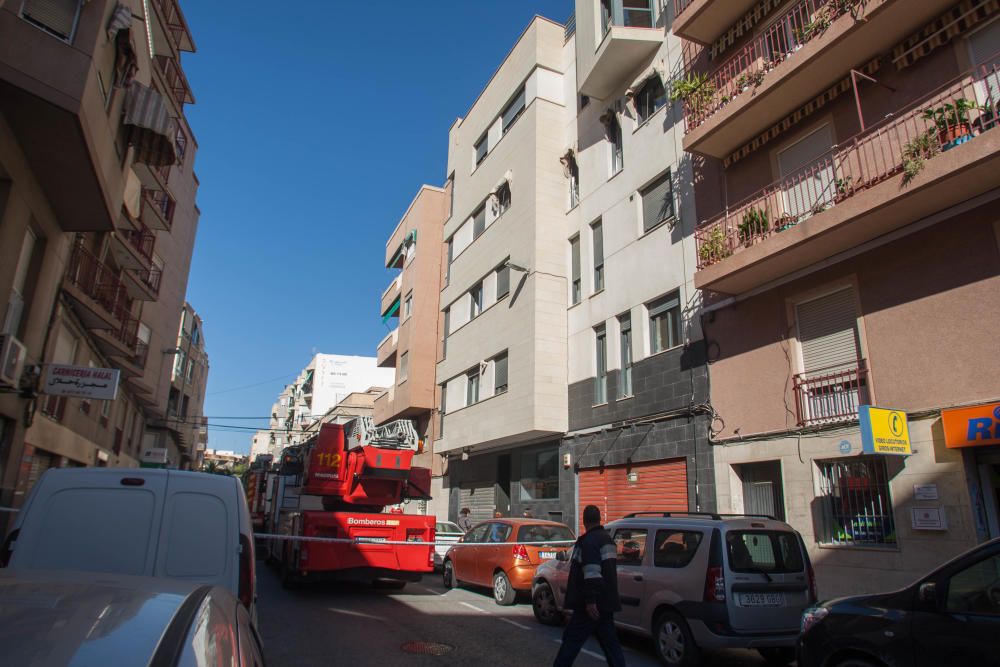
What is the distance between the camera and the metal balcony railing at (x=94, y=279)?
15094 millimetres

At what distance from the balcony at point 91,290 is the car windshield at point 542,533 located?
11191 mm

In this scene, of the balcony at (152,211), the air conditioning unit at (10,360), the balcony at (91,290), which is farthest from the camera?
the balcony at (152,211)

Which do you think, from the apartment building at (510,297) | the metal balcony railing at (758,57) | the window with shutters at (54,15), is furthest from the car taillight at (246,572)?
the apartment building at (510,297)

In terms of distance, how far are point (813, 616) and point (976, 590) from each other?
4.77ft

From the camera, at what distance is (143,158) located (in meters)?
15.5

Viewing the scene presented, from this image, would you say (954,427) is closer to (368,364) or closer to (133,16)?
(133,16)

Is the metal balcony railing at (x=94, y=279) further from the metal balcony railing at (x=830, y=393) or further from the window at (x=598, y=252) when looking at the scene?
the metal balcony railing at (x=830, y=393)

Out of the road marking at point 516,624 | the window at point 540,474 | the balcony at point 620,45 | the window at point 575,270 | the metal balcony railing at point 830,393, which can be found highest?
the balcony at point 620,45

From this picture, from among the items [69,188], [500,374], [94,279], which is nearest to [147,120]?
[69,188]

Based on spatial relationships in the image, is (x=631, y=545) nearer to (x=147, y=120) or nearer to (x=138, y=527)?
(x=138, y=527)

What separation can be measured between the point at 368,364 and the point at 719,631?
6785 centimetres

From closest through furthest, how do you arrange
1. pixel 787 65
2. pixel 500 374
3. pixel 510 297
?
pixel 787 65
pixel 510 297
pixel 500 374

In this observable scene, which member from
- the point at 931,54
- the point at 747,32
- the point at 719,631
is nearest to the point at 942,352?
the point at 931,54

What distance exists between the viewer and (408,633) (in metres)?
9.02
